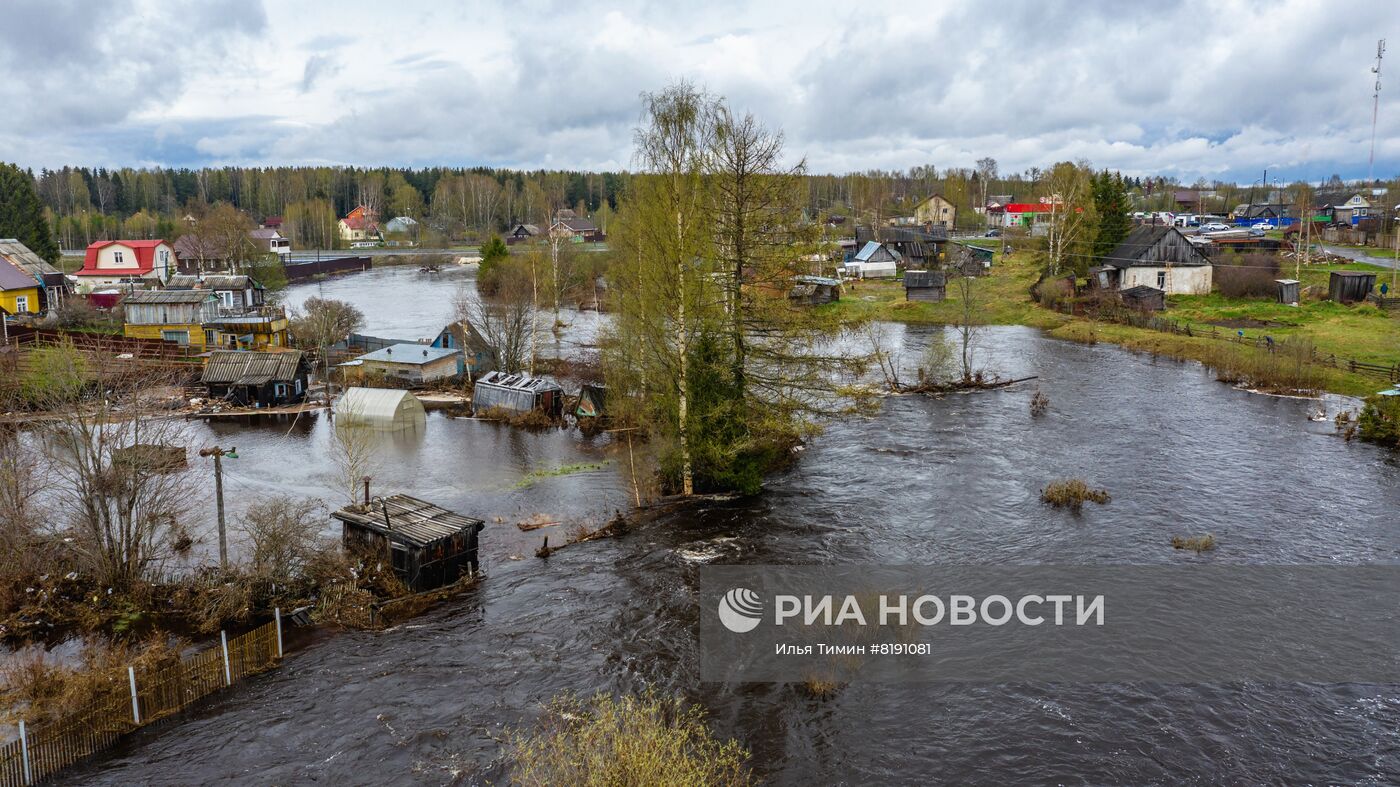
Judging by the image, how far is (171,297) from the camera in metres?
50.0

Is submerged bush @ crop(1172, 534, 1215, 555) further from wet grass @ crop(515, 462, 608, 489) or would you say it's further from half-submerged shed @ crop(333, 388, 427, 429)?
half-submerged shed @ crop(333, 388, 427, 429)

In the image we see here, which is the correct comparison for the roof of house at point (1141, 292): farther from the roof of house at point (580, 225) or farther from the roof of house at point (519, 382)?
the roof of house at point (580, 225)

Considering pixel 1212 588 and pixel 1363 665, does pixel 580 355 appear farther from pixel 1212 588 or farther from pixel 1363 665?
pixel 1363 665

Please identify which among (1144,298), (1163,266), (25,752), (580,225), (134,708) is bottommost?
(134,708)

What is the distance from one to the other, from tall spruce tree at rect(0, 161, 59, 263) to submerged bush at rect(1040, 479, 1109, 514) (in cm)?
8538

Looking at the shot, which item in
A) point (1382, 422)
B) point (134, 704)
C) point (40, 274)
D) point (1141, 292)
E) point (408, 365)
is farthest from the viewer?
point (40, 274)

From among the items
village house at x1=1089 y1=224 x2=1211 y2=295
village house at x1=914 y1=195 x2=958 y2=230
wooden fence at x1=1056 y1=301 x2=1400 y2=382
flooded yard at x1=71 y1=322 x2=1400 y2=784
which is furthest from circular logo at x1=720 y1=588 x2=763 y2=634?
village house at x1=914 y1=195 x2=958 y2=230

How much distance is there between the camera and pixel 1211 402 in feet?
120

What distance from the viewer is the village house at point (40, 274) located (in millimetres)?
58453

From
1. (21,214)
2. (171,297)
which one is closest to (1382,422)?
(171,297)

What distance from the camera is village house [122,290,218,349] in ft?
164

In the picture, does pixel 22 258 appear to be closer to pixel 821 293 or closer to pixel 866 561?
pixel 821 293

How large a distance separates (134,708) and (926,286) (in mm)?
59497

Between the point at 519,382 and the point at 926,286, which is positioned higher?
the point at 926,286
